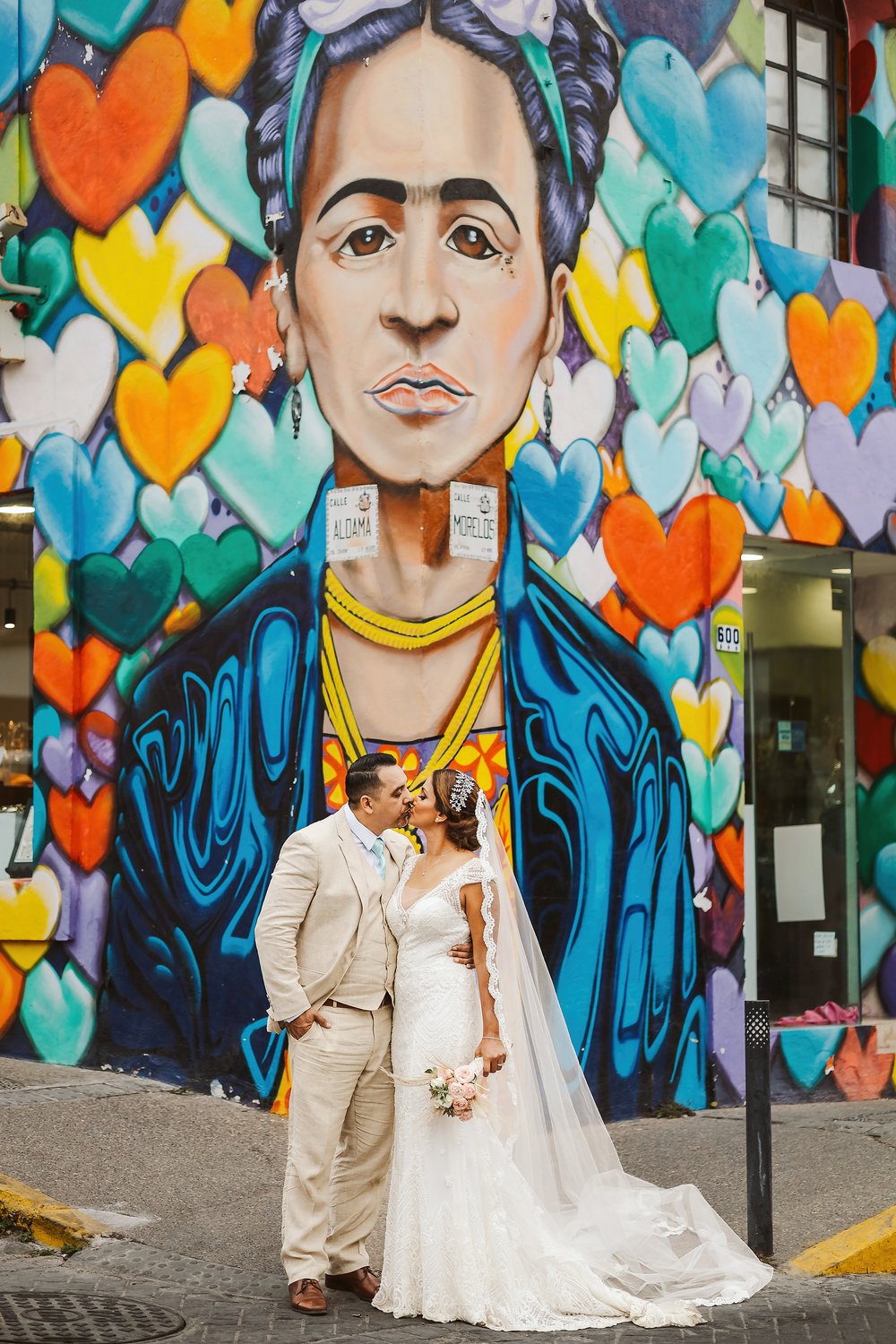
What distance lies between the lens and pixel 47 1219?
7879 millimetres

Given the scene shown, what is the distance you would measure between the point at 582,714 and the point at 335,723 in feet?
4.86

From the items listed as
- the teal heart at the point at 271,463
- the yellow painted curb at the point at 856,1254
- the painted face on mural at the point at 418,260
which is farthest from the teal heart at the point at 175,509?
the yellow painted curb at the point at 856,1254

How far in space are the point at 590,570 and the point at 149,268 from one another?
10.9 ft

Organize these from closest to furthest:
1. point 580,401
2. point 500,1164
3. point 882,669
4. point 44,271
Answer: point 500,1164, point 580,401, point 44,271, point 882,669

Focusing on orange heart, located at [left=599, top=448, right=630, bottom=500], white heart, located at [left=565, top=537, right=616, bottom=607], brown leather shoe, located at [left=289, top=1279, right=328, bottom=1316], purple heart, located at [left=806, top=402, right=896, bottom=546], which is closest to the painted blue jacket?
white heart, located at [left=565, top=537, right=616, bottom=607]

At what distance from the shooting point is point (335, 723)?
10.1m

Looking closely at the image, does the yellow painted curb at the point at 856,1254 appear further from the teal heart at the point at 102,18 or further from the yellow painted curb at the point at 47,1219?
the teal heart at the point at 102,18

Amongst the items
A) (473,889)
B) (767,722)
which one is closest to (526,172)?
(767,722)

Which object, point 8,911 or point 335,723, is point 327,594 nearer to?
point 335,723

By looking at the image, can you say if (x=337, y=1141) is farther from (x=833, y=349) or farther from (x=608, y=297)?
(x=833, y=349)

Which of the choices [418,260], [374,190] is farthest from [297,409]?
[374,190]

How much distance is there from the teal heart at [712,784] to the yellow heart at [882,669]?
2120 mm

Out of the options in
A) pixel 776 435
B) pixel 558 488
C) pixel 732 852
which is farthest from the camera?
pixel 776 435

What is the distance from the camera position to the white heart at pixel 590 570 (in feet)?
34.7
